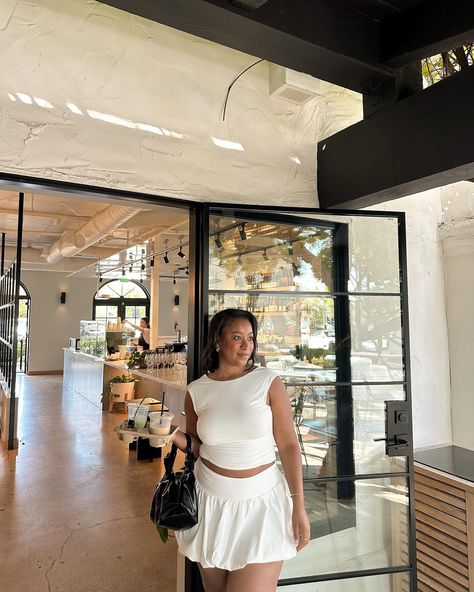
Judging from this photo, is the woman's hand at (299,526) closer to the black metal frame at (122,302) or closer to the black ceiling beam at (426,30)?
the black ceiling beam at (426,30)

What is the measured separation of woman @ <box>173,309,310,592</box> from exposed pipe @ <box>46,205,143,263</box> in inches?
139

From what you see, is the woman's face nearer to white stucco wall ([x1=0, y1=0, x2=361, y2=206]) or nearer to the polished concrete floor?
white stucco wall ([x1=0, y1=0, x2=361, y2=206])

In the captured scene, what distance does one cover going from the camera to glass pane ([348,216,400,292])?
2.50 metres

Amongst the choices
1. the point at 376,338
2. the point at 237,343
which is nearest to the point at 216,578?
the point at 237,343

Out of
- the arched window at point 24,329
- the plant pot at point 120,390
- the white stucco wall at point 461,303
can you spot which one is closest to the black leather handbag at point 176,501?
the white stucco wall at point 461,303

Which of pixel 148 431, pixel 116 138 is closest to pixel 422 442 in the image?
pixel 148 431

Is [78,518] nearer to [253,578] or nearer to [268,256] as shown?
[253,578]

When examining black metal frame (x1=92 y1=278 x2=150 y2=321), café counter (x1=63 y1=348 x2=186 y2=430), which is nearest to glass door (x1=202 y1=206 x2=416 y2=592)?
café counter (x1=63 y1=348 x2=186 y2=430)

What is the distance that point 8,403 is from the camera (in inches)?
217

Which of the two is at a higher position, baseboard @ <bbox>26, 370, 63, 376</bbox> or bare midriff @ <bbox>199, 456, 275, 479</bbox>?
bare midriff @ <bbox>199, 456, 275, 479</bbox>

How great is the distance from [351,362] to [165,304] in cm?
1378

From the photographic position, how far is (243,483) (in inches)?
64.6

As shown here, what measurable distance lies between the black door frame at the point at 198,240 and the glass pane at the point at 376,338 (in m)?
0.05

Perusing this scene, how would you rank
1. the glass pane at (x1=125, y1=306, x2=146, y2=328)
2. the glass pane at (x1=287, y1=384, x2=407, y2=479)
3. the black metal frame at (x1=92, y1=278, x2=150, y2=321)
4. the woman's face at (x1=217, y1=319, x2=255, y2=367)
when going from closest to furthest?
the woman's face at (x1=217, y1=319, x2=255, y2=367)
the glass pane at (x1=287, y1=384, x2=407, y2=479)
the black metal frame at (x1=92, y1=278, x2=150, y2=321)
the glass pane at (x1=125, y1=306, x2=146, y2=328)
